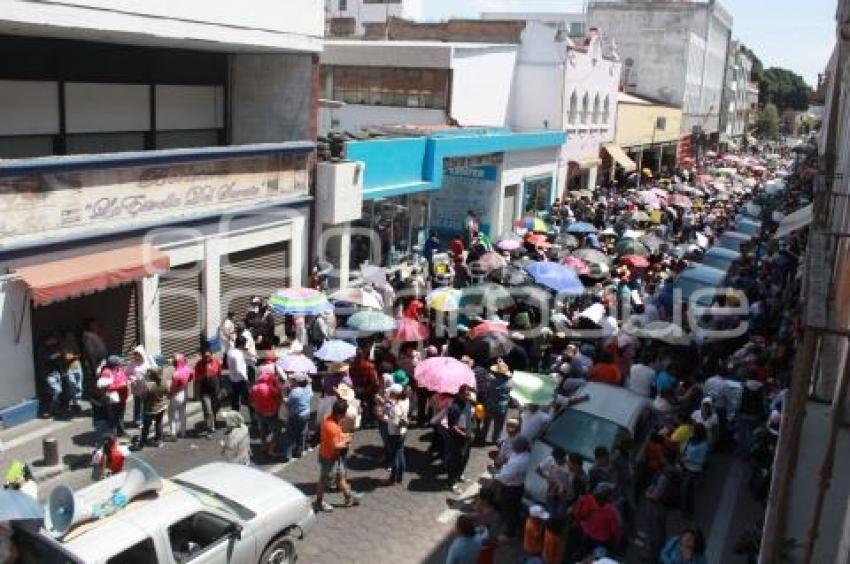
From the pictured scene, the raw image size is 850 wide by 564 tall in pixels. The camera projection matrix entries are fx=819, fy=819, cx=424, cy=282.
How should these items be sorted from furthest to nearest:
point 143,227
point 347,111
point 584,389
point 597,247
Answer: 1. point 347,111
2. point 597,247
3. point 143,227
4. point 584,389

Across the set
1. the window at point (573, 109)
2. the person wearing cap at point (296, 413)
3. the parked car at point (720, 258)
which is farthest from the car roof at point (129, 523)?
the window at point (573, 109)

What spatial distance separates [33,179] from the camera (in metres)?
12.4

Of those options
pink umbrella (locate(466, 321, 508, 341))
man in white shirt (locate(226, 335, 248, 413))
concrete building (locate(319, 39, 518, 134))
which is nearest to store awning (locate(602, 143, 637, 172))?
concrete building (locate(319, 39, 518, 134))

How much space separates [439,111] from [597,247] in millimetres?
8604

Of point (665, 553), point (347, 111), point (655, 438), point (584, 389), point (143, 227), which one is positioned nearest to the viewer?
point (665, 553)

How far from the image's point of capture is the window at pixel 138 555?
730 cm

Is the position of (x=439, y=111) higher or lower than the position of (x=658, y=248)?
higher

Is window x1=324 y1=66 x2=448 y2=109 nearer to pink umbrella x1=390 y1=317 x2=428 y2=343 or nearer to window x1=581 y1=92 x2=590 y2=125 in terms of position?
window x1=581 y1=92 x2=590 y2=125

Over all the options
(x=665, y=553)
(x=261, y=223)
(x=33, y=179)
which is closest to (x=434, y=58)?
(x=261, y=223)

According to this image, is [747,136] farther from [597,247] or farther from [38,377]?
[38,377]

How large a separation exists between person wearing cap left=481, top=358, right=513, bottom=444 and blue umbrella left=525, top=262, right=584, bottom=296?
470 cm

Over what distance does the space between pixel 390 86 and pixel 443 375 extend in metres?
19.7

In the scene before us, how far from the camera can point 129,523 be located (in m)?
7.56

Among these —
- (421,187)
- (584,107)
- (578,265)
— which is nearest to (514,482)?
(578,265)
